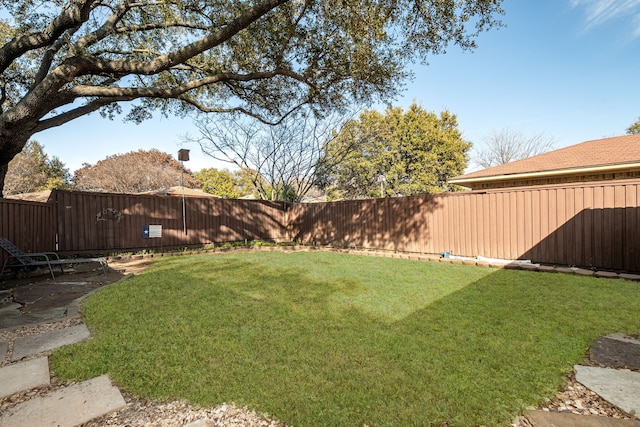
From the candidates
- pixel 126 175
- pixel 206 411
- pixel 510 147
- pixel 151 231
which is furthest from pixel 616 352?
pixel 126 175

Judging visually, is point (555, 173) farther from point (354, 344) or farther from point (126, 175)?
point (126, 175)

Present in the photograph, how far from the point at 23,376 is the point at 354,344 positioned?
2.31 metres

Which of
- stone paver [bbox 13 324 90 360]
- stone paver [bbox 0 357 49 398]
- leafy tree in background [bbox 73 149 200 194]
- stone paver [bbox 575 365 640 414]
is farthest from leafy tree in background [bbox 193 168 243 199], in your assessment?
stone paver [bbox 575 365 640 414]

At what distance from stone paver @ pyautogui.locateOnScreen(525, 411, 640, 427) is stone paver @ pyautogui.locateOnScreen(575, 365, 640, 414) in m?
0.17

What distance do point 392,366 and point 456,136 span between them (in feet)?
68.5

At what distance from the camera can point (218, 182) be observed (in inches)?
1094

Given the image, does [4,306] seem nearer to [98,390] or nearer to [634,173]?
[98,390]

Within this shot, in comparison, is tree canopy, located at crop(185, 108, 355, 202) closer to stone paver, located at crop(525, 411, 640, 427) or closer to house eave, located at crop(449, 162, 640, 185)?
house eave, located at crop(449, 162, 640, 185)

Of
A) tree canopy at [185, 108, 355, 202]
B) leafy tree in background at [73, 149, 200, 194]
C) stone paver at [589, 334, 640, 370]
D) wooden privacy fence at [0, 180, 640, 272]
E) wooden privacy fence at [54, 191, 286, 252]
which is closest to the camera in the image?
stone paver at [589, 334, 640, 370]

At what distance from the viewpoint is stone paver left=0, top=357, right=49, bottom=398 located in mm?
1843

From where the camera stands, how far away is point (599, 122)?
55.0 ft

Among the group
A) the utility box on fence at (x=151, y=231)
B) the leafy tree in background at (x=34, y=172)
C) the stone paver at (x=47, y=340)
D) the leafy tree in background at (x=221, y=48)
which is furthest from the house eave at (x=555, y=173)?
the leafy tree in background at (x=34, y=172)

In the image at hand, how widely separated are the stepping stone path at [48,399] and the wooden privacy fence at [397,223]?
5061 mm

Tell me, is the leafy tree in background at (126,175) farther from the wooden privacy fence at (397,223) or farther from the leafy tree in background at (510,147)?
the leafy tree in background at (510,147)
